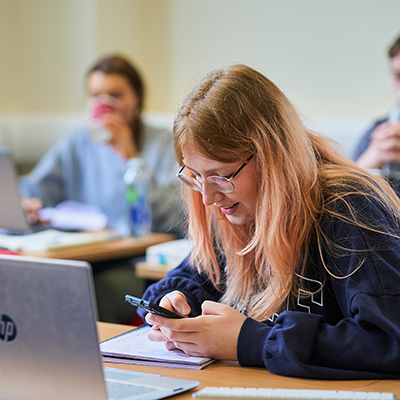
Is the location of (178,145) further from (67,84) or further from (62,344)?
(67,84)

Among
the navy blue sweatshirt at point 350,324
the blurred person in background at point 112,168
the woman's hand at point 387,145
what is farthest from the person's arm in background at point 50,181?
the navy blue sweatshirt at point 350,324

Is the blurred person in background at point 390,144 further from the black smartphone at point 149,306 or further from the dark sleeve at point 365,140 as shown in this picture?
the black smartphone at point 149,306

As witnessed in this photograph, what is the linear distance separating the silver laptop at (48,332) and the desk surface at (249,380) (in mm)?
182

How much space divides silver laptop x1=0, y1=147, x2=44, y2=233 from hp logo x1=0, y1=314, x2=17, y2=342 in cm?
138

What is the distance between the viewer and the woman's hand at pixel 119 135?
2662 mm

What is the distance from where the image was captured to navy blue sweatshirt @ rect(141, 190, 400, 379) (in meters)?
0.90

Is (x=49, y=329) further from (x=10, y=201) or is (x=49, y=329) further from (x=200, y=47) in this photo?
(x=200, y=47)

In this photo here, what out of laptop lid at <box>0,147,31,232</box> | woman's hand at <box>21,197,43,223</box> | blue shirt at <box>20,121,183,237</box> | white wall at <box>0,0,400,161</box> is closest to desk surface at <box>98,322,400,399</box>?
laptop lid at <box>0,147,31,232</box>

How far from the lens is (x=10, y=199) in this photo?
212cm

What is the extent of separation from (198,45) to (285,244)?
2.63 metres

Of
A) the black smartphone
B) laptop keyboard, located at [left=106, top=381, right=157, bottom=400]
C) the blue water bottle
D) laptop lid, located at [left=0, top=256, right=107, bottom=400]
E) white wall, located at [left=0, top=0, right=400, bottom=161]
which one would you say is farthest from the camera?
white wall, located at [left=0, top=0, right=400, bottom=161]

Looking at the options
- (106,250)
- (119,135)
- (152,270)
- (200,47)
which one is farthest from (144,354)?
(200,47)

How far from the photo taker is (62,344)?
73 centimetres

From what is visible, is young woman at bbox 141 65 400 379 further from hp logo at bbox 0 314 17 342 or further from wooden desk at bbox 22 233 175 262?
wooden desk at bbox 22 233 175 262
